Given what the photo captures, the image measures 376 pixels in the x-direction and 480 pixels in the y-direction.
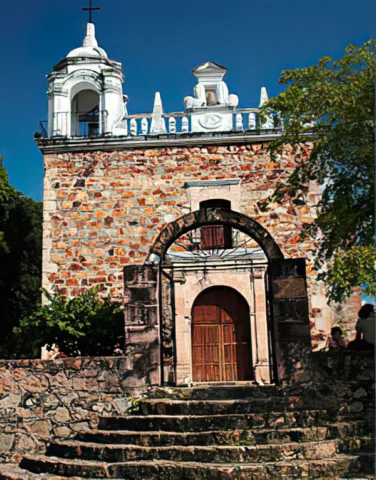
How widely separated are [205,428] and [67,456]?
1.61 m

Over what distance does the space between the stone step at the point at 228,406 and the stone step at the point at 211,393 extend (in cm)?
39

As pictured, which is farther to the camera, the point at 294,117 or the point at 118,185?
the point at 118,185

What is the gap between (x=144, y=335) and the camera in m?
8.46

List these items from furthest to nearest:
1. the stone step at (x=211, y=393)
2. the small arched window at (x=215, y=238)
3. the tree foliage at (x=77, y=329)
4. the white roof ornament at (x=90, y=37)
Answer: the white roof ornament at (x=90, y=37) < the small arched window at (x=215, y=238) < the tree foliage at (x=77, y=329) < the stone step at (x=211, y=393)

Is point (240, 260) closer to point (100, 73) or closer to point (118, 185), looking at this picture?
point (118, 185)

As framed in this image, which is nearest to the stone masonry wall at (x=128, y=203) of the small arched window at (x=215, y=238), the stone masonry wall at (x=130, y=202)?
the stone masonry wall at (x=130, y=202)

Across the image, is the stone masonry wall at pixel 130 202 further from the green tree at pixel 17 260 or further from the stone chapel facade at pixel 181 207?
the green tree at pixel 17 260

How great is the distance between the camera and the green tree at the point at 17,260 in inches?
705

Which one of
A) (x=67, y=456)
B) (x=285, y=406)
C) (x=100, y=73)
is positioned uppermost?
A: (x=100, y=73)

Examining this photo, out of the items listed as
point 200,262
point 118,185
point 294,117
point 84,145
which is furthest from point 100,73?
point 294,117

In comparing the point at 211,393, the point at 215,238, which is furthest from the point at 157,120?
the point at 211,393

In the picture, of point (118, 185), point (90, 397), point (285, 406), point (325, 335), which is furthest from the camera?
point (118, 185)

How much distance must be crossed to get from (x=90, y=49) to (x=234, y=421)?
10.8m

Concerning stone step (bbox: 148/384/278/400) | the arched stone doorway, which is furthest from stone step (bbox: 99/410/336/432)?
the arched stone doorway
